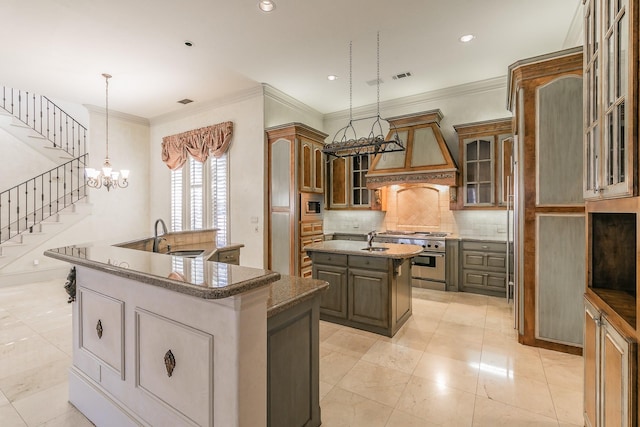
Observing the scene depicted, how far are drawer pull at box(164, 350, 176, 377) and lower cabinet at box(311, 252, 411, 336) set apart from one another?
2234 mm

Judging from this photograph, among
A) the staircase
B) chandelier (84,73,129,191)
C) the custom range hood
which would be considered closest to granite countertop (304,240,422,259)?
the custom range hood

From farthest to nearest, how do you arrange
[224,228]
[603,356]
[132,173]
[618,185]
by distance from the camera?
[132,173] < [224,228] < [603,356] < [618,185]

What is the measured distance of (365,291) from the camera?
11.0 feet

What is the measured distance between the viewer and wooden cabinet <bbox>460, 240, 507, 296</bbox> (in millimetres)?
4637

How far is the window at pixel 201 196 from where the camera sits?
19.7 ft

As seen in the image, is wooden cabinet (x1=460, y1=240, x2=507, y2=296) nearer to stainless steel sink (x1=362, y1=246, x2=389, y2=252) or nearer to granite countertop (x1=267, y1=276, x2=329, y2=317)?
stainless steel sink (x1=362, y1=246, x2=389, y2=252)

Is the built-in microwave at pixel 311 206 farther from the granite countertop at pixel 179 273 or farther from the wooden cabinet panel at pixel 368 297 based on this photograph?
the granite countertop at pixel 179 273

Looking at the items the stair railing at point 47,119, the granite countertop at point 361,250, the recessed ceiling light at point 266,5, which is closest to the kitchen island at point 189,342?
the granite countertop at point 361,250

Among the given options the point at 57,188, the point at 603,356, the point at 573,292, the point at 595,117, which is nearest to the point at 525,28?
the point at 595,117

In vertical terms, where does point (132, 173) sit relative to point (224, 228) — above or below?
above

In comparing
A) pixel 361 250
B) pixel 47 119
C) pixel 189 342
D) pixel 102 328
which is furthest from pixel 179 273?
pixel 47 119

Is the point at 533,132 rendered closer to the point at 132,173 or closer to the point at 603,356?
the point at 603,356

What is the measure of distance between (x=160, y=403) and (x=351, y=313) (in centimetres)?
228

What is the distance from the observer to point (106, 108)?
20.1 ft
